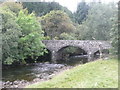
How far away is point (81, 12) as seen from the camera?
197ft

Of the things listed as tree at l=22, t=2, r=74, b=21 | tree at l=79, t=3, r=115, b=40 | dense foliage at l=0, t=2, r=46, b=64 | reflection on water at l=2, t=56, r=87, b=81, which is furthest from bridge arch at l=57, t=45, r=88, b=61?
tree at l=22, t=2, r=74, b=21

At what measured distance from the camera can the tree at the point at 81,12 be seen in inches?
2322

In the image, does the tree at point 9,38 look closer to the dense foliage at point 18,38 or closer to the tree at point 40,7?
the dense foliage at point 18,38

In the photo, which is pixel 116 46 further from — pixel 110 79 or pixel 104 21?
pixel 104 21

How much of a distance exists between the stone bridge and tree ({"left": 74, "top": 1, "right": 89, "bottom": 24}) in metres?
24.8

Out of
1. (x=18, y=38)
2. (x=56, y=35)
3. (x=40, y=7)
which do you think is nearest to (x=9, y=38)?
(x=18, y=38)

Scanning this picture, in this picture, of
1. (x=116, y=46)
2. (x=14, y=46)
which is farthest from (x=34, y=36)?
(x=116, y=46)

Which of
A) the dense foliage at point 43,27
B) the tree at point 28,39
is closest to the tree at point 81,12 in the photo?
the dense foliage at point 43,27

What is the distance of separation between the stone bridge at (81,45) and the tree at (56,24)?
313 inches

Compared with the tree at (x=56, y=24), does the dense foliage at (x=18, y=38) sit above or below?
below

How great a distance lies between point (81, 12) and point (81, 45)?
2790cm

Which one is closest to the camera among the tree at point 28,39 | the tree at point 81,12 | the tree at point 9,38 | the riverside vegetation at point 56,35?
the riverside vegetation at point 56,35

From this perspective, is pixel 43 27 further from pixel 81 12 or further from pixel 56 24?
pixel 81 12

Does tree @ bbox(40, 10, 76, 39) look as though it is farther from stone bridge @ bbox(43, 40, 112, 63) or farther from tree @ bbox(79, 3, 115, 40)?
stone bridge @ bbox(43, 40, 112, 63)
